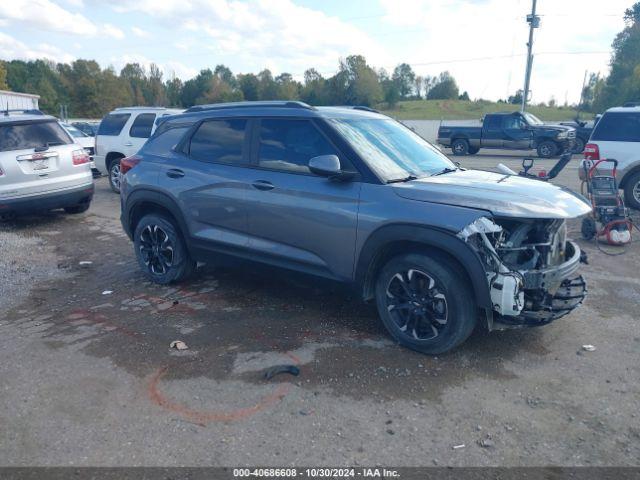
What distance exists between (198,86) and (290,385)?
66559mm

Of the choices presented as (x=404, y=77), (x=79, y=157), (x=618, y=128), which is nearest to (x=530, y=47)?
(x=618, y=128)

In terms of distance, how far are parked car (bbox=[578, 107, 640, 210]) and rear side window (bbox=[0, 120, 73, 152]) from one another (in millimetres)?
9473

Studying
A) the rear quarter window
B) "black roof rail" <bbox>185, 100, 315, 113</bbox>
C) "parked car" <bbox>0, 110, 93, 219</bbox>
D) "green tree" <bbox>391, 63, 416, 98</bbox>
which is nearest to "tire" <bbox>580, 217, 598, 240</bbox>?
"black roof rail" <bbox>185, 100, 315, 113</bbox>

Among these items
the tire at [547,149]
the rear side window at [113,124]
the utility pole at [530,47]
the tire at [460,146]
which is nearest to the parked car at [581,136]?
the tire at [547,149]

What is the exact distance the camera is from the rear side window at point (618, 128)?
10.1m

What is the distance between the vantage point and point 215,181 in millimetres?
5145

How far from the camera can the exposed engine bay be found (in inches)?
146

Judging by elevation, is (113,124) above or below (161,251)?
above

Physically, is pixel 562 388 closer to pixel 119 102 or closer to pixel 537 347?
pixel 537 347

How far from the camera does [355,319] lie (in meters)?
4.88

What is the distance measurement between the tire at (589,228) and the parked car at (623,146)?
8.55 feet

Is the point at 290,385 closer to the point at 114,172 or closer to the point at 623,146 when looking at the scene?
the point at 623,146

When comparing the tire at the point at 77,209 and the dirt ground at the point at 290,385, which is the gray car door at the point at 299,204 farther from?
the tire at the point at 77,209

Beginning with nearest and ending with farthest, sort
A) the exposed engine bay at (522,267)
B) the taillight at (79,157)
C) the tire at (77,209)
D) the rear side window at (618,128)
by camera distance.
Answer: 1. the exposed engine bay at (522,267)
2. the taillight at (79,157)
3. the tire at (77,209)
4. the rear side window at (618,128)
